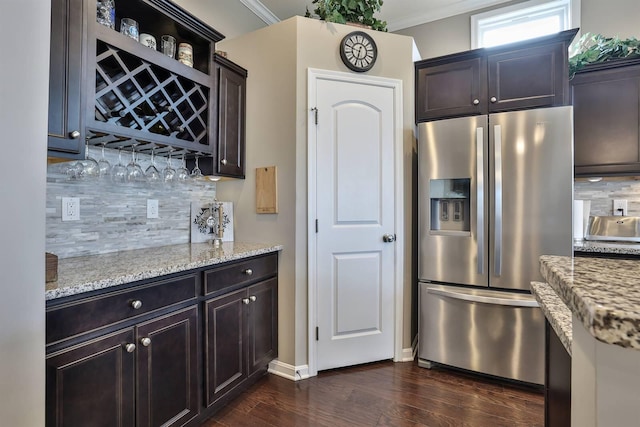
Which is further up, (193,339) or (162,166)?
(162,166)

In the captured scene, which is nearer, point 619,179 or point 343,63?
point 343,63

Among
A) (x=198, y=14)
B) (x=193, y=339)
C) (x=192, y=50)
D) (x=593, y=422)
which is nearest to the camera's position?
(x=593, y=422)

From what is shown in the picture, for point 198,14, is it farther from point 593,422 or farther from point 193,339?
point 593,422

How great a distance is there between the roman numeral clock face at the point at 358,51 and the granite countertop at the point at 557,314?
192cm

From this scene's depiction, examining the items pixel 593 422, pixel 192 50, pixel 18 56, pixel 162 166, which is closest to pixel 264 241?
pixel 162 166

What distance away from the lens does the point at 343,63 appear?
7.80ft

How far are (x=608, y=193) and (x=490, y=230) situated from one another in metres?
1.33

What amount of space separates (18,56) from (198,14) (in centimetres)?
205

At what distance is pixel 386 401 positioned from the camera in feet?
6.54

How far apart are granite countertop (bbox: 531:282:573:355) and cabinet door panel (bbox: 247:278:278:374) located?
157 cm

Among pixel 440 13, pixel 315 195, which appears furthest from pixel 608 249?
pixel 440 13

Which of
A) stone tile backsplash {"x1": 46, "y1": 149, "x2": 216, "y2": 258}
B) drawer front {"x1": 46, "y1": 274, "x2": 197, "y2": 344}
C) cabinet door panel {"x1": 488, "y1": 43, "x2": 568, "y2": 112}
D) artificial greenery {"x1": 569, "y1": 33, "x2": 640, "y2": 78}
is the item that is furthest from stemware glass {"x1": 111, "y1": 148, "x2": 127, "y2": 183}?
artificial greenery {"x1": 569, "y1": 33, "x2": 640, "y2": 78}

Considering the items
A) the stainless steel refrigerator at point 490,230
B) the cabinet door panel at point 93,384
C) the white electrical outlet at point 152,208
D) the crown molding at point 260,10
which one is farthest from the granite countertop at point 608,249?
the crown molding at point 260,10

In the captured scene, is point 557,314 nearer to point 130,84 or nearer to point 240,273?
point 240,273
